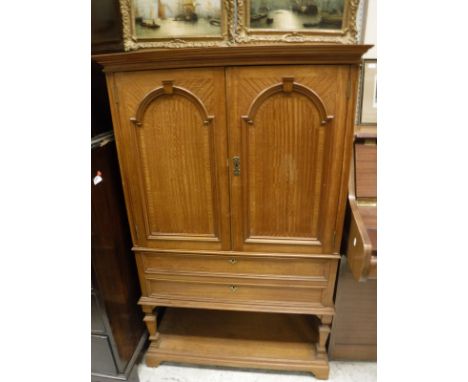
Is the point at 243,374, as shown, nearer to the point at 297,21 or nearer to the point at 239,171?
the point at 239,171

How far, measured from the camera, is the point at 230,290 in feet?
4.15

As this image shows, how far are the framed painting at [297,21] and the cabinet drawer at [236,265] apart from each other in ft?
3.20

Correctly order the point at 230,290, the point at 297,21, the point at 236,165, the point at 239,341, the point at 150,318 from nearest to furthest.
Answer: the point at 236,165, the point at 297,21, the point at 230,290, the point at 150,318, the point at 239,341

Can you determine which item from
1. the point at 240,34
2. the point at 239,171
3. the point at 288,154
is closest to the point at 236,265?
the point at 239,171

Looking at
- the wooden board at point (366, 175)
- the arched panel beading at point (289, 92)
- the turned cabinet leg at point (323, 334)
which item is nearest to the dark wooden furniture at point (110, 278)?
the arched panel beading at point (289, 92)

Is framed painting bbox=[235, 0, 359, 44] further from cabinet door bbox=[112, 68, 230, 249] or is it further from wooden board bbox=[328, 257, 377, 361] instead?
wooden board bbox=[328, 257, 377, 361]

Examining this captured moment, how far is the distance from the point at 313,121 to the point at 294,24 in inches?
19.6

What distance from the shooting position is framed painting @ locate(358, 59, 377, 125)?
1.32 m

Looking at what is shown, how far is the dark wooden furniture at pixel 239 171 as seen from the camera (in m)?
0.97

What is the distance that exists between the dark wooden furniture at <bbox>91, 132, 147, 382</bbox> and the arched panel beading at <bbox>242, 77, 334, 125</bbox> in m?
0.64

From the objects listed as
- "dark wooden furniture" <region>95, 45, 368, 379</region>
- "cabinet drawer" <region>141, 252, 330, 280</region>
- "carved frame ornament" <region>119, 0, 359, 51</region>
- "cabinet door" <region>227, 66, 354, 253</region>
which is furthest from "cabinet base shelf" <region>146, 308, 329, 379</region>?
"carved frame ornament" <region>119, 0, 359, 51</region>

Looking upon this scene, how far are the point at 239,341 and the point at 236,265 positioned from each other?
0.57m

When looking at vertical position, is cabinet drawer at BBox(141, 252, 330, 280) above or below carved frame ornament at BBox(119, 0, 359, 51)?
below

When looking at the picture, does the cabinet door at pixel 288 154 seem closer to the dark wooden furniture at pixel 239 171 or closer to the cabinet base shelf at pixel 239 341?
the dark wooden furniture at pixel 239 171
